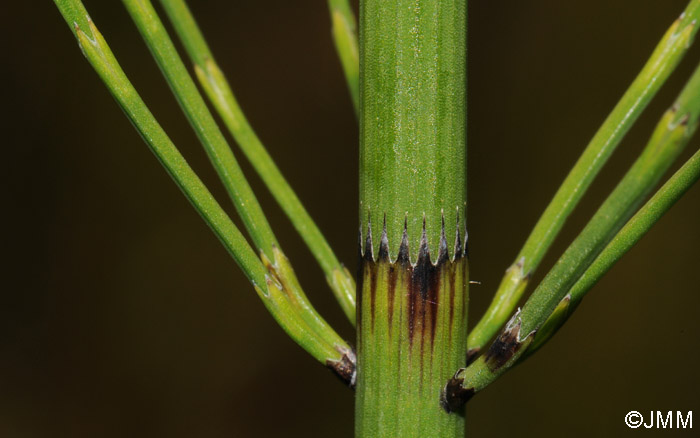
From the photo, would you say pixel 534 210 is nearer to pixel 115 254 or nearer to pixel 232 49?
pixel 232 49

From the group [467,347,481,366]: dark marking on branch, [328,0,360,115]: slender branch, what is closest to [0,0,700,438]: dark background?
[328,0,360,115]: slender branch

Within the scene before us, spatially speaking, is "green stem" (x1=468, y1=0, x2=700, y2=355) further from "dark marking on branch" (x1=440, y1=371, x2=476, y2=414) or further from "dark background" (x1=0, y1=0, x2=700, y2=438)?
"dark background" (x1=0, y1=0, x2=700, y2=438)

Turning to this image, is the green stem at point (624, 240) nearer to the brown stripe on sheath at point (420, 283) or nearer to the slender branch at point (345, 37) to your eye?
the brown stripe on sheath at point (420, 283)

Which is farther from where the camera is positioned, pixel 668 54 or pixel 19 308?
pixel 19 308

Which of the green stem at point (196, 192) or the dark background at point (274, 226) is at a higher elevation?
the dark background at point (274, 226)

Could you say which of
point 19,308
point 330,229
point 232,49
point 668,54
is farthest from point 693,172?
point 19,308

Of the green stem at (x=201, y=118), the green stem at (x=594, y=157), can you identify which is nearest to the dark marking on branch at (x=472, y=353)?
the green stem at (x=594, y=157)
